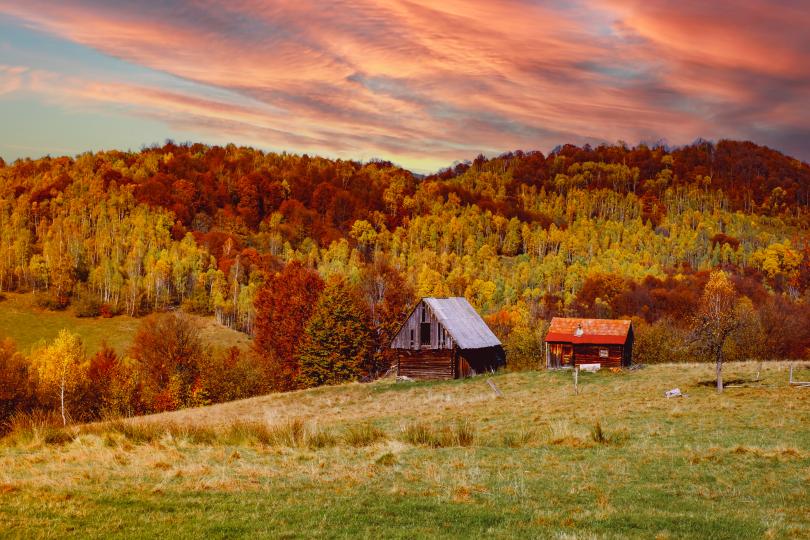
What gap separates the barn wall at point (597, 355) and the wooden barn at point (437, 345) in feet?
28.0

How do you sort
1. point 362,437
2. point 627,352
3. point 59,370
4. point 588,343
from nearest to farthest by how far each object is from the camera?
1. point 362,437
2. point 588,343
3. point 627,352
4. point 59,370

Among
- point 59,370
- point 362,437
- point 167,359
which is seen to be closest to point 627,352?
point 362,437

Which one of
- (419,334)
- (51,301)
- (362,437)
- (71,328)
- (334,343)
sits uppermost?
(362,437)

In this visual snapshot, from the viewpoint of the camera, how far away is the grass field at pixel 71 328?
123 m

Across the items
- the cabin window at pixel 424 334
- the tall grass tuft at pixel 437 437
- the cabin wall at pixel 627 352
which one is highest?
the tall grass tuft at pixel 437 437

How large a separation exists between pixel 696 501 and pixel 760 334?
273 ft

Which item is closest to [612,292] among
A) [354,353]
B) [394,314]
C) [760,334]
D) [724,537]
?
[760,334]

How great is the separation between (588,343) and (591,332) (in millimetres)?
1184

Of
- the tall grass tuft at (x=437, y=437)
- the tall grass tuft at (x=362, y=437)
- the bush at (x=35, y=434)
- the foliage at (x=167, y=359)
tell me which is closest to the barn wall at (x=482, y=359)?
the foliage at (x=167, y=359)

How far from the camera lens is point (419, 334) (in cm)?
A: 6134

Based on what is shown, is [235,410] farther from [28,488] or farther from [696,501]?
[696,501]

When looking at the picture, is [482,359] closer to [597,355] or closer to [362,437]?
[597,355]

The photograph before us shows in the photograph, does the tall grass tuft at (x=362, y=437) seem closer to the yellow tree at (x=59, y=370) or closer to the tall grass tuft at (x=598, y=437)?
the tall grass tuft at (x=598, y=437)

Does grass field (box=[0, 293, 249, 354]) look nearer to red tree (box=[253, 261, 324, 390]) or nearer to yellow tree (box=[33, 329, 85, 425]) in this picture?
yellow tree (box=[33, 329, 85, 425])
